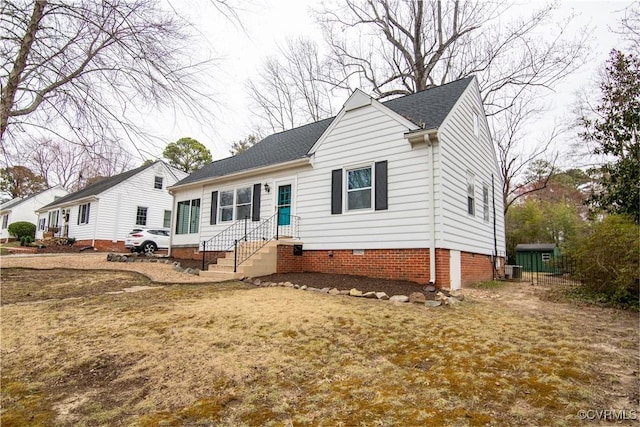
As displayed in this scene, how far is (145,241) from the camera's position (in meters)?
17.8

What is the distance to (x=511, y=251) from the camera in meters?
21.0

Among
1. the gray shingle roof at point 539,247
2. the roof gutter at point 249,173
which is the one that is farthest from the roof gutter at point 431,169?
the gray shingle roof at point 539,247

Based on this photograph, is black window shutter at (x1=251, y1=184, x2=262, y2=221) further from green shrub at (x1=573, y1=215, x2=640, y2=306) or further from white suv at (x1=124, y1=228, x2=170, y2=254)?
Result: green shrub at (x1=573, y1=215, x2=640, y2=306)

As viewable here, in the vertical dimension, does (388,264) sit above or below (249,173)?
below

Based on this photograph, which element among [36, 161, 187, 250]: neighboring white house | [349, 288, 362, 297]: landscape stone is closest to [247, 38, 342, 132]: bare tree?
[36, 161, 187, 250]: neighboring white house

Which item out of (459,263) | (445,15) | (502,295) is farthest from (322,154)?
(445,15)

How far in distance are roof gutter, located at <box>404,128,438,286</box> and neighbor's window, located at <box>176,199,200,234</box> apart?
10.1 metres

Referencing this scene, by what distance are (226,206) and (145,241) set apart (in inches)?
295

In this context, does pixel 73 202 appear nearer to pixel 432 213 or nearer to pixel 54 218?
pixel 54 218

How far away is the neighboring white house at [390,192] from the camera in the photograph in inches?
322

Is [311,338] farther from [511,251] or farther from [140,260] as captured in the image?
[511,251]

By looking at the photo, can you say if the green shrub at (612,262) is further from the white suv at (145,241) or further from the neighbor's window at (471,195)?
the white suv at (145,241)

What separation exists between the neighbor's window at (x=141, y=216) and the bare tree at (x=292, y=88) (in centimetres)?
1099

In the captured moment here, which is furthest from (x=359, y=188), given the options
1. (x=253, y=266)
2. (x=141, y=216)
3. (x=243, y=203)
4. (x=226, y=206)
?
(x=141, y=216)
